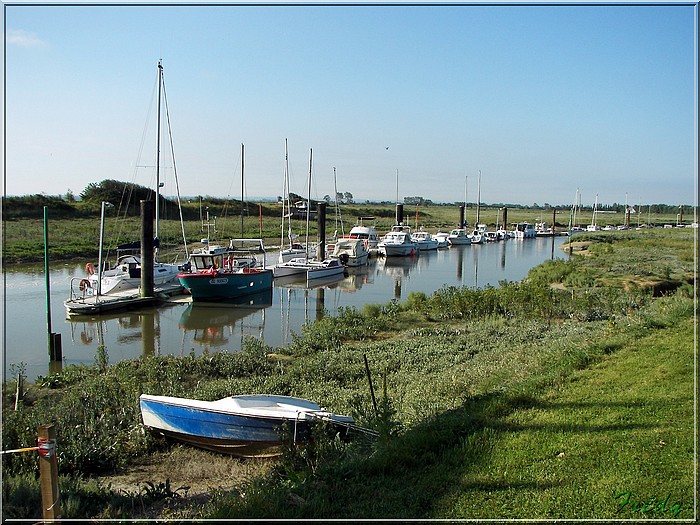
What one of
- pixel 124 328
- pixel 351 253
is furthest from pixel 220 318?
pixel 351 253

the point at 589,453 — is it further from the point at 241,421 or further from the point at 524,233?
A: the point at 524,233

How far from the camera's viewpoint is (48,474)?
5.26 m

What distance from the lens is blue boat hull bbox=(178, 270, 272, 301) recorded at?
27.1m

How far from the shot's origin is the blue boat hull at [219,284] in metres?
27.1

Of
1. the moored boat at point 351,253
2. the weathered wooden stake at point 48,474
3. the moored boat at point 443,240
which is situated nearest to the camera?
the weathered wooden stake at point 48,474

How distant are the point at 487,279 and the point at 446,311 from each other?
2035 centimetres

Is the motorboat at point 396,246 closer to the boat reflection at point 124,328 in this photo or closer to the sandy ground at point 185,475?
the boat reflection at point 124,328

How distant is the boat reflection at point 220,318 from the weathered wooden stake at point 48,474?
14225 millimetres

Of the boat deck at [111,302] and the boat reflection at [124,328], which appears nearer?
the boat reflection at [124,328]

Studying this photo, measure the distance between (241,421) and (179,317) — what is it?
16986mm

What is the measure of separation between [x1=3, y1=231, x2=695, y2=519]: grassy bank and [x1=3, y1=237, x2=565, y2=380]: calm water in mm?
3471

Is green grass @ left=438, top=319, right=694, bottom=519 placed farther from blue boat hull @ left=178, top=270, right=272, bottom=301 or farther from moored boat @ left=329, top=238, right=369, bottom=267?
moored boat @ left=329, top=238, right=369, bottom=267

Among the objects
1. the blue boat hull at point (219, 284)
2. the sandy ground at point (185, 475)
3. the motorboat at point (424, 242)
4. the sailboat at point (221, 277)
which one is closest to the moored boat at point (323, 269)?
the sailboat at point (221, 277)

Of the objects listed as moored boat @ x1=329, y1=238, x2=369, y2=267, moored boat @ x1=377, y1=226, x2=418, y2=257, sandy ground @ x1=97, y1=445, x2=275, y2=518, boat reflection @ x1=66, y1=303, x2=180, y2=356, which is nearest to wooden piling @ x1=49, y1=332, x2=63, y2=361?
boat reflection @ x1=66, y1=303, x2=180, y2=356
